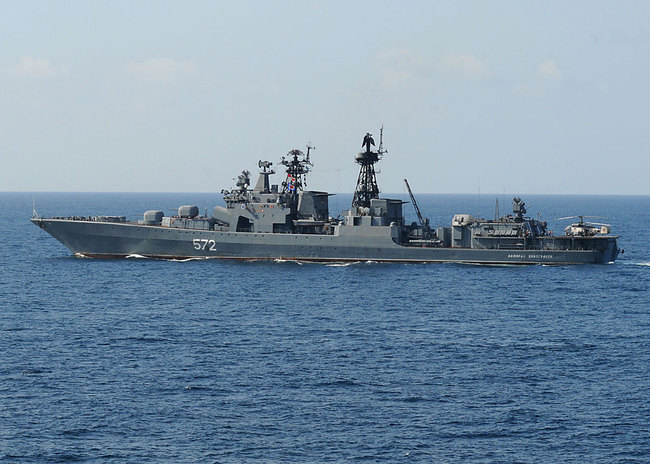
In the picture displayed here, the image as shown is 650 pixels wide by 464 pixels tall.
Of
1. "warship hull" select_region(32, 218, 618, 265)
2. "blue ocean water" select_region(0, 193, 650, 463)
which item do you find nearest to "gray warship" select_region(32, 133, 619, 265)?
"warship hull" select_region(32, 218, 618, 265)

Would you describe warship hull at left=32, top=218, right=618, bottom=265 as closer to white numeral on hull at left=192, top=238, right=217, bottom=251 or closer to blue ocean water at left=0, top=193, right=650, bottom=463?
white numeral on hull at left=192, top=238, right=217, bottom=251

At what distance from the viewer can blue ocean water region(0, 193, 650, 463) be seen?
34.6 metres

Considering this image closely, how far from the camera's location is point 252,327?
55.9m

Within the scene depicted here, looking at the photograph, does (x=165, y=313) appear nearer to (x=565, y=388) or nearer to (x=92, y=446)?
(x=92, y=446)

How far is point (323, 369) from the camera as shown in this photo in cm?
4509

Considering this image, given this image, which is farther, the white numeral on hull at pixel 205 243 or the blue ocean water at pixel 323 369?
the white numeral on hull at pixel 205 243

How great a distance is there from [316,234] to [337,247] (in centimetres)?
274

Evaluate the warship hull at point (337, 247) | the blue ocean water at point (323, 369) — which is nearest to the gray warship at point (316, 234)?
the warship hull at point (337, 247)

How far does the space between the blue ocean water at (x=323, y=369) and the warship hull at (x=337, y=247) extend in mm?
7876

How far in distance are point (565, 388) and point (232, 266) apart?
47.4 meters

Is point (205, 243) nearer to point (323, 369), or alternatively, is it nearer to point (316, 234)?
point (316, 234)

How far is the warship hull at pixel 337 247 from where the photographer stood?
3342 inches

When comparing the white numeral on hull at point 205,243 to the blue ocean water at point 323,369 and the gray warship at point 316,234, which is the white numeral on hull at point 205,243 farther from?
the blue ocean water at point 323,369

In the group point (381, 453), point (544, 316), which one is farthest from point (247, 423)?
point (544, 316)
